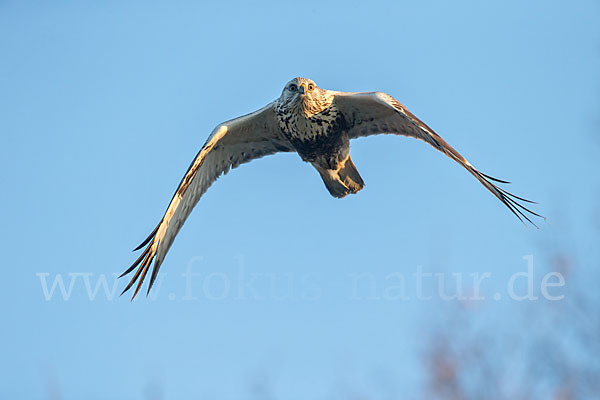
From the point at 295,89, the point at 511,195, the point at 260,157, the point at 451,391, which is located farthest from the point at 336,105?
the point at 451,391

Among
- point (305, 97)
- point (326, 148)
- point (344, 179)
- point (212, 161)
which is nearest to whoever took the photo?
point (305, 97)

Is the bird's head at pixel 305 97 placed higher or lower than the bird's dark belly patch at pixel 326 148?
higher

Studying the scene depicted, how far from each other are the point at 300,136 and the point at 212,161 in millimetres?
943

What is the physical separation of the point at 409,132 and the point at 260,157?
1.42 meters

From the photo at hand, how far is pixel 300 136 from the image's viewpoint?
7676 mm

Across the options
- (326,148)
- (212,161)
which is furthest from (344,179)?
(212,161)

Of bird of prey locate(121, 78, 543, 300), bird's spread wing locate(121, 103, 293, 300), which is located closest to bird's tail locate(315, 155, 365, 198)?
bird of prey locate(121, 78, 543, 300)

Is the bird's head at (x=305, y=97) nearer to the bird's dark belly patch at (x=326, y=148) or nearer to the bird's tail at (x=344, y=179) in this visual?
the bird's dark belly patch at (x=326, y=148)

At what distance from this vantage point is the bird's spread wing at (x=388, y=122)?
6852mm

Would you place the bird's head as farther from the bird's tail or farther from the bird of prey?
the bird's tail

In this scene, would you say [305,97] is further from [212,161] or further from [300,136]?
[212,161]

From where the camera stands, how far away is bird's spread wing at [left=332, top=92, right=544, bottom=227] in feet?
22.5

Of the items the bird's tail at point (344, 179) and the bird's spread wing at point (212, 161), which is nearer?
the bird's spread wing at point (212, 161)

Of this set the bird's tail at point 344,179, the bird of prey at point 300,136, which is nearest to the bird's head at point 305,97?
the bird of prey at point 300,136
